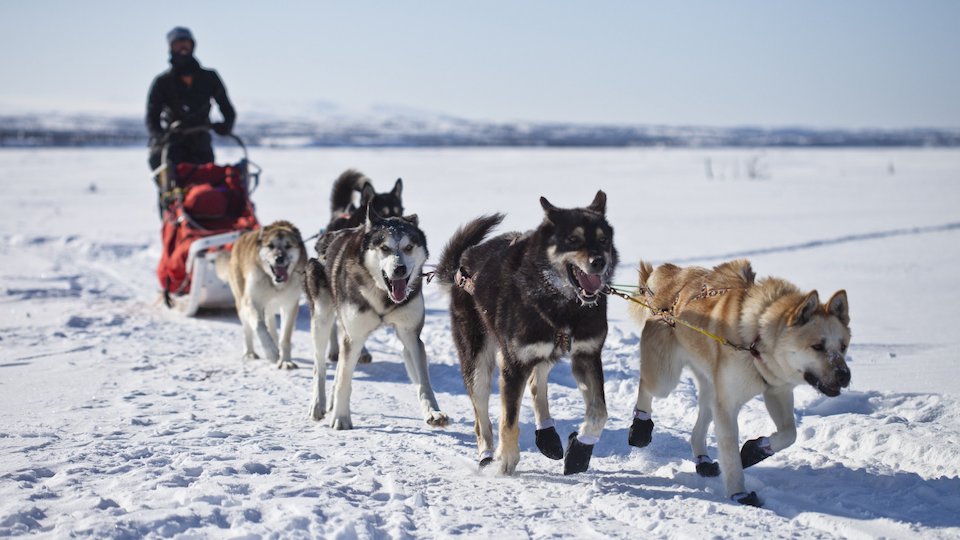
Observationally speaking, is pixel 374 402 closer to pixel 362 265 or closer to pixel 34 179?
pixel 362 265

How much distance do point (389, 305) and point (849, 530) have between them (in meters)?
2.49

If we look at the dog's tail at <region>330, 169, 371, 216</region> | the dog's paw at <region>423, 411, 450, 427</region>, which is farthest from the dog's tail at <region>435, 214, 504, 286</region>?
the dog's tail at <region>330, 169, 371, 216</region>

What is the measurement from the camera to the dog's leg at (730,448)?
3.40 metres

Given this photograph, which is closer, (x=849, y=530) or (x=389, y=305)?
(x=849, y=530)

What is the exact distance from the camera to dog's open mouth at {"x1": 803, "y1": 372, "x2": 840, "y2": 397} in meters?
3.23

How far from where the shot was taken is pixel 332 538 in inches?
117

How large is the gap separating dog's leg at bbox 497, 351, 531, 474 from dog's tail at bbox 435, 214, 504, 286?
2.59ft

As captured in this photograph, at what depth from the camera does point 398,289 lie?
449 cm

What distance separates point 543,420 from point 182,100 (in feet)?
18.9

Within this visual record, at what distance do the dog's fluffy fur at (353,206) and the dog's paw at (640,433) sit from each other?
7.04 ft

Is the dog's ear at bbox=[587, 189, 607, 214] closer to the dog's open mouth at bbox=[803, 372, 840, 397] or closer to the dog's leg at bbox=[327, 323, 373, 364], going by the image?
the dog's open mouth at bbox=[803, 372, 840, 397]

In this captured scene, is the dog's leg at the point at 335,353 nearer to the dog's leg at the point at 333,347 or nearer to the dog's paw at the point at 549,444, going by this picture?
the dog's leg at the point at 333,347

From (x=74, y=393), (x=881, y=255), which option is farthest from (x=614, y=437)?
(x=881, y=255)

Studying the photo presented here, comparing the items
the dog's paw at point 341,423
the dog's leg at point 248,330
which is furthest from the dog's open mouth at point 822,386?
the dog's leg at point 248,330
